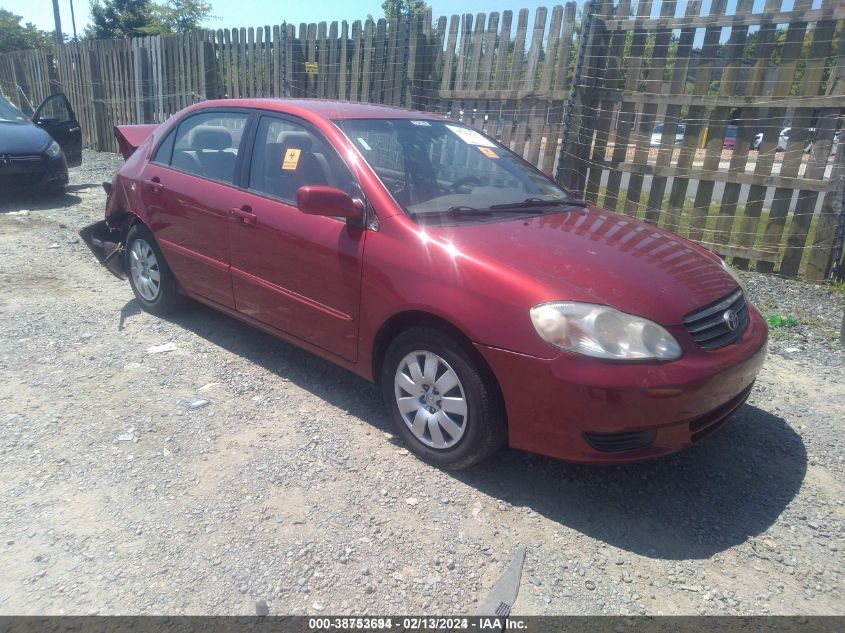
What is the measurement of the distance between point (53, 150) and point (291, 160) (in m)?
7.06

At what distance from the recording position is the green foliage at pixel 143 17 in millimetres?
41219

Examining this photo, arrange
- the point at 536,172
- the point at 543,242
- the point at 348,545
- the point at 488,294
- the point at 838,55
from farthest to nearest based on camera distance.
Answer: the point at 838,55
the point at 536,172
the point at 543,242
the point at 488,294
the point at 348,545

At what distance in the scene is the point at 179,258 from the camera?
14.8 feet

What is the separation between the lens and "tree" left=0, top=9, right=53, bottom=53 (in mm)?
52250

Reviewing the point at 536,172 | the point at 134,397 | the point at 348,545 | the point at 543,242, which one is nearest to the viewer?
the point at 348,545

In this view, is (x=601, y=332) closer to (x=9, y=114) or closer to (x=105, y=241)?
(x=105, y=241)

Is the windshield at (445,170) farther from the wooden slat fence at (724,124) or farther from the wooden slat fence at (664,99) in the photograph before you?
the wooden slat fence at (724,124)

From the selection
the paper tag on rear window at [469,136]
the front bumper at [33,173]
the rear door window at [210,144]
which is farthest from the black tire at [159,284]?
the front bumper at [33,173]

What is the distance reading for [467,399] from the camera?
2893 millimetres

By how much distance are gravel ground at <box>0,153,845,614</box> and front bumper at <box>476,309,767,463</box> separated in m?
0.38

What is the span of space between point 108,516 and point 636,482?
2.49m

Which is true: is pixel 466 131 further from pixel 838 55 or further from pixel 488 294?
pixel 838 55

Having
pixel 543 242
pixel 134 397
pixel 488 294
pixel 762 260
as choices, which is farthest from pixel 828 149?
pixel 134 397

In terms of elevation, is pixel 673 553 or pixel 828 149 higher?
pixel 828 149
